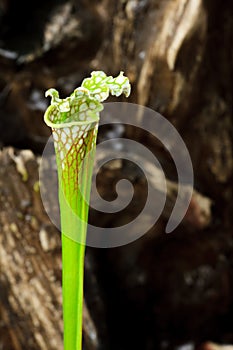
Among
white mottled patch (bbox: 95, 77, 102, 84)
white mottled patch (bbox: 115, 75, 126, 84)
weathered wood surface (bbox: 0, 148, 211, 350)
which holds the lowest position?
weathered wood surface (bbox: 0, 148, 211, 350)

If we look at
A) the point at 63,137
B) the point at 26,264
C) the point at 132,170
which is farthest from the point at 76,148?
the point at 132,170

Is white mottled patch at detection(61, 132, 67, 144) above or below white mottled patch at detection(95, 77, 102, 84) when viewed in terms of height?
below

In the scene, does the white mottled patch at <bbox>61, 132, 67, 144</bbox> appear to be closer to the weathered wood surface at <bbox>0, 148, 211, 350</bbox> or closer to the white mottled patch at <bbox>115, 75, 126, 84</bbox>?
the white mottled patch at <bbox>115, 75, 126, 84</bbox>

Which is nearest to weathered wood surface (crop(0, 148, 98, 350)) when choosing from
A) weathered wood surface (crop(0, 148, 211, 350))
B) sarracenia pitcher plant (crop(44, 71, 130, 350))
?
weathered wood surface (crop(0, 148, 211, 350))

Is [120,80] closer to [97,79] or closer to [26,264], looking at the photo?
[97,79]

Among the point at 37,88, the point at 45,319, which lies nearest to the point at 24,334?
the point at 45,319

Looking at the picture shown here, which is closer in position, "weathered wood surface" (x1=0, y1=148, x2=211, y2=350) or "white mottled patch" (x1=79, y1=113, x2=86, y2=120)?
"white mottled patch" (x1=79, y1=113, x2=86, y2=120)
